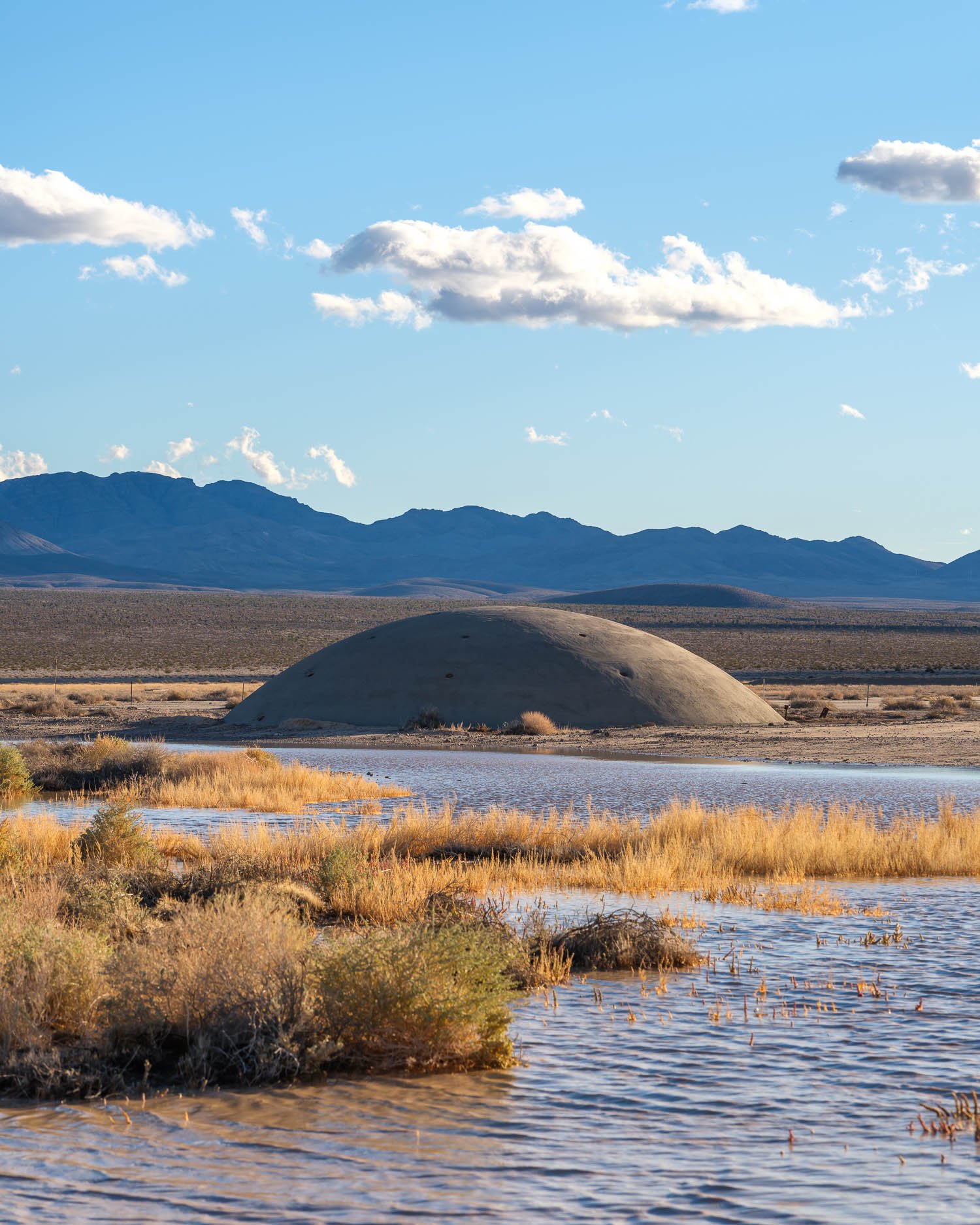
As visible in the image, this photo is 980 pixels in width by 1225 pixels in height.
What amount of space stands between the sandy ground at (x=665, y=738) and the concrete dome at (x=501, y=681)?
120cm

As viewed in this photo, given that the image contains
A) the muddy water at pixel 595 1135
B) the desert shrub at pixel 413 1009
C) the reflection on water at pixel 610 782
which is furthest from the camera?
the reflection on water at pixel 610 782

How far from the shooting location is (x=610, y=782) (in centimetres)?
2809

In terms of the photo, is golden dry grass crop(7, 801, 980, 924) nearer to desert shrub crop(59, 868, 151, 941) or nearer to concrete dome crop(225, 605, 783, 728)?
Answer: desert shrub crop(59, 868, 151, 941)

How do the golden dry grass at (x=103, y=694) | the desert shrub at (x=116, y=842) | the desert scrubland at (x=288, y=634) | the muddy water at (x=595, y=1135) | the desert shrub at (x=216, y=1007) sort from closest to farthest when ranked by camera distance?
the muddy water at (x=595, y=1135) < the desert shrub at (x=216, y=1007) < the desert shrub at (x=116, y=842) < the golden dry grass at (x=103, y=694) < the desert scrubland at (x=288, y=634)

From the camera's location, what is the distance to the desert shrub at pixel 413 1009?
8.26 m

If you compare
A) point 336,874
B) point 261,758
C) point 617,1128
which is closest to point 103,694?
point 261,758

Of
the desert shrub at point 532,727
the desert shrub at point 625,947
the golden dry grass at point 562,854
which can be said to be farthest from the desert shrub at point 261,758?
the desert shrub at point 625,947

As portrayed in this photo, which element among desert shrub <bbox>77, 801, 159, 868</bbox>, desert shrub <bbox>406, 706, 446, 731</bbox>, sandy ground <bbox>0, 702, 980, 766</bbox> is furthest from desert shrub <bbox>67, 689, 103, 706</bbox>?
desert shrub <bbox>77, 801, 159, 868</bbox>

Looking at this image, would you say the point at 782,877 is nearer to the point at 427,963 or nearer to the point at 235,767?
the point at 427,963

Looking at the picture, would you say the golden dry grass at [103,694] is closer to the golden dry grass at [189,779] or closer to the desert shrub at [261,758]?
the desert shrub at [261,758]

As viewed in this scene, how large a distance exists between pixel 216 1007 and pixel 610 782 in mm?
20300

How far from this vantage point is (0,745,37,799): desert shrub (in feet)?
81.6

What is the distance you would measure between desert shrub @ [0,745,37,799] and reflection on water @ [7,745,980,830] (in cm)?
111

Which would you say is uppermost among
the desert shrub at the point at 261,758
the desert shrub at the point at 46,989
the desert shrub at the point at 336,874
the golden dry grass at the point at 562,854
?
Result: the desert shrub at the point at 46,989
